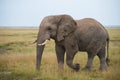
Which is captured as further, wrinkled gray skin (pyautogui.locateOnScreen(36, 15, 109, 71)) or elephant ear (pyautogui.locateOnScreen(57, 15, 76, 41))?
elephant ear (pyautogui.locateOnScreen(57, 15, 76, 41))

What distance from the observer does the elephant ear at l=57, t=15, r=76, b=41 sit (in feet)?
25.4

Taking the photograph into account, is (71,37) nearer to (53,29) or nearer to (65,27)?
(65,27)

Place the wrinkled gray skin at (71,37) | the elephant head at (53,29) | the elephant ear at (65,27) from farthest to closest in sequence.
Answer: the elephant ear at (65,27)
the wrinkled gray skin at (71,37)
the elephant head at (53,29)

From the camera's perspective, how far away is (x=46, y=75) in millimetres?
7184

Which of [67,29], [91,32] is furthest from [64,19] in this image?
[91,32]

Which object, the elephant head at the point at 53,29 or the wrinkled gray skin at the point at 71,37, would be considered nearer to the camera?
the elephant head at the point at 53,29

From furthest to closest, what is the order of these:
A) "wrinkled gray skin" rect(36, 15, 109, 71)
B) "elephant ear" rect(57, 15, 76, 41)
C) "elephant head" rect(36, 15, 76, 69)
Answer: "elephant ear" rect(57, 15, 76, 41)
"wrinkled gray skin" rect(36, 15, 109, 71)
"elephant head" rect(36, 15, 76, 69)

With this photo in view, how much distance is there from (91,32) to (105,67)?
121 centimetres

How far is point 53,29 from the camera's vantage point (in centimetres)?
771

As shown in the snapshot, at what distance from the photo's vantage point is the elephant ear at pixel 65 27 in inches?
304

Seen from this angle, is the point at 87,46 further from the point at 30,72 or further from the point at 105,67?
the point at 30,72

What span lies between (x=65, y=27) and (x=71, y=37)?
0.34 meters

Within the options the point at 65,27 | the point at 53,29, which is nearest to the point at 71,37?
the point at 65,27

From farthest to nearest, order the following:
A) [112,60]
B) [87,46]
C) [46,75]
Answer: [112,60] < [87,46] < [46,75]
